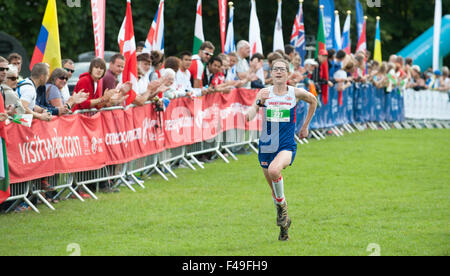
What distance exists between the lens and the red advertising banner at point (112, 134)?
452 inches

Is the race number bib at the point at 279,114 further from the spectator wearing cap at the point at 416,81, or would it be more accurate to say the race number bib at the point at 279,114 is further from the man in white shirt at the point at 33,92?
the spectator wearing cap at the point at 416,81

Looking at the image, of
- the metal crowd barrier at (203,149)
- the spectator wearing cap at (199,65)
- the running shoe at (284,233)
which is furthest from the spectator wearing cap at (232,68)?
the running shoe at (284,233)

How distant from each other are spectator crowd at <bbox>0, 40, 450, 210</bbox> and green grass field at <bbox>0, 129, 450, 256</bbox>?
1.59 metres

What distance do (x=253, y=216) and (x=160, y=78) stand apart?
451 cm

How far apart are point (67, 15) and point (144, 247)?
2425cm

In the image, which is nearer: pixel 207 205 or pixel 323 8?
pixel 207 205

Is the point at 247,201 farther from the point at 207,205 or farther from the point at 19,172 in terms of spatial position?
the point at 19,172

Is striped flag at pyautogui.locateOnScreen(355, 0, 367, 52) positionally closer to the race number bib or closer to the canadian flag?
the canadian flag

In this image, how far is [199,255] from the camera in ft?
28.8

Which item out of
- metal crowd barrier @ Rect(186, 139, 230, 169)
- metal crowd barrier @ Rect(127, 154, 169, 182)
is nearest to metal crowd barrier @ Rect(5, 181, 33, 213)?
metal crowd barrier @ Rect(127, 154, 169, 182)

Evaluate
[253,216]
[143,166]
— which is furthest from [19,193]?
[143,166]
